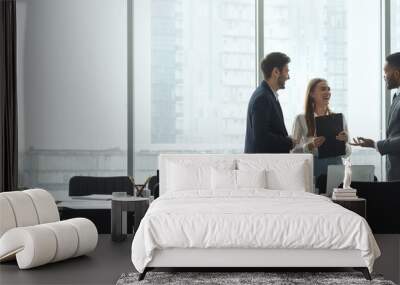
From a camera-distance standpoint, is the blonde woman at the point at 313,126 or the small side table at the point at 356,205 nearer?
the small side table at the point at 356,205

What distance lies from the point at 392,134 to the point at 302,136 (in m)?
1.08

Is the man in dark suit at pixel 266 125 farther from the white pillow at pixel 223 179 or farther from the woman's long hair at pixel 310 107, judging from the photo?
the white pillow at pixel 223 179

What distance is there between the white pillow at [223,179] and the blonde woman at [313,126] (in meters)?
1.47

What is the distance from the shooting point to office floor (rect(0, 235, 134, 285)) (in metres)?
5.23

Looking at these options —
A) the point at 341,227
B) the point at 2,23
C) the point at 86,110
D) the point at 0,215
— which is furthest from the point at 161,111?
the point at 341,227

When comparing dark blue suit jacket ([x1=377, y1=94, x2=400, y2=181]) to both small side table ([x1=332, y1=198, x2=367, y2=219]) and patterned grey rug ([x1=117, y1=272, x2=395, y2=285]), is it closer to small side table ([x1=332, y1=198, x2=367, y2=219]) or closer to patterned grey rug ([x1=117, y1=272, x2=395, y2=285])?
small side table ([x1=332, y1=198, x2=367, y2=219])

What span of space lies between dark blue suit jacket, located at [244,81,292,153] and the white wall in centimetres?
160

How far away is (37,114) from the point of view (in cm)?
861

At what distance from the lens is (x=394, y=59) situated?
8.52m

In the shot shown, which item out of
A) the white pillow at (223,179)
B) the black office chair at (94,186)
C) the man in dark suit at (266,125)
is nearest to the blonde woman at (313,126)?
the man in dark suit at (266,125)

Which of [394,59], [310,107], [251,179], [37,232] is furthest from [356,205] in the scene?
[37,232]

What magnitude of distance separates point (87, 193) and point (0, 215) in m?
2.45

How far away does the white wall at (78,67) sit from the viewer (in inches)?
337

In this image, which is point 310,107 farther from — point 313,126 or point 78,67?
point 78,67
